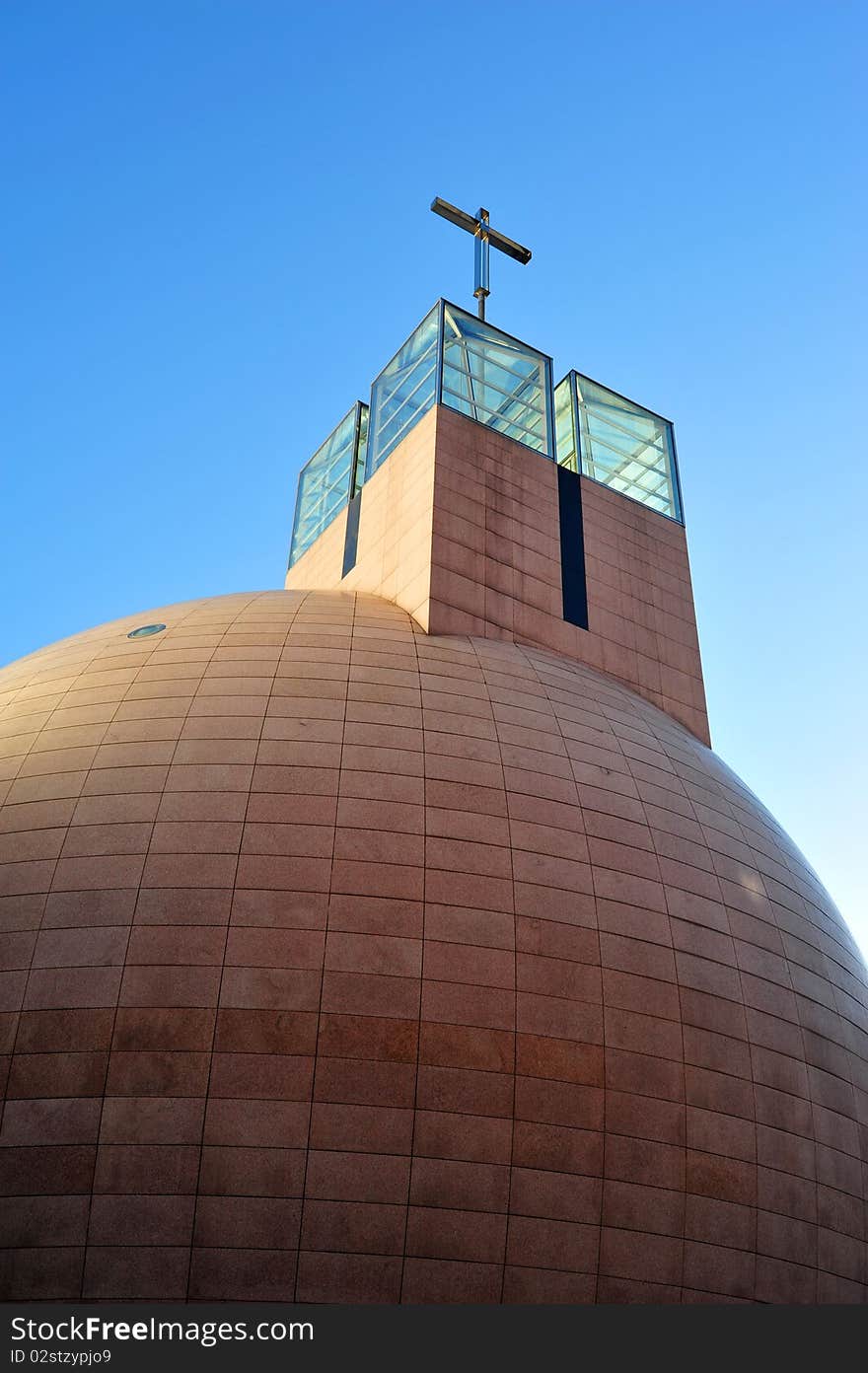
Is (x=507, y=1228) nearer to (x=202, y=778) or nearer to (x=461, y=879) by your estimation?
(x=461, y=879)

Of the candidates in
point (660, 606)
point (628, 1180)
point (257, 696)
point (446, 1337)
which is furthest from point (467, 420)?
point (446, 1337)

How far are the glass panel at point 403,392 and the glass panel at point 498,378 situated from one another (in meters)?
0.60

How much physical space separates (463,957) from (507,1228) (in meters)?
3.71

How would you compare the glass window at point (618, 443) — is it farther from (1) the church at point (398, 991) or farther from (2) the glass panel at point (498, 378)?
(1) the church at point (398, 991)

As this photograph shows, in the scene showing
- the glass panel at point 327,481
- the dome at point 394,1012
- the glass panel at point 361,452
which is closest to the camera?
the dome at point 394,1012

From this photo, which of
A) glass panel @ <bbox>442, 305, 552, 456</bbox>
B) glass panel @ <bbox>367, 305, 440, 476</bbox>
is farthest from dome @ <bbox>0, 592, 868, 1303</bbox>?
glass panel @ <bbox>442, 305, 552, 456</bbox>

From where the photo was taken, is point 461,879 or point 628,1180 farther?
point 461,879

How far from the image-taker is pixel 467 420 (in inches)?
1163

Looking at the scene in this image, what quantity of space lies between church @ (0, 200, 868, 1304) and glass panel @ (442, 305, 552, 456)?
8.68 metres

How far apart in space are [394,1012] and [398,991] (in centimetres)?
31

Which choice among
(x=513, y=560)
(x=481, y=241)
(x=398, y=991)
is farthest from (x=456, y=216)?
(x=398, y=991)

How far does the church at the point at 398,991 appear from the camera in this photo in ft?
48.7

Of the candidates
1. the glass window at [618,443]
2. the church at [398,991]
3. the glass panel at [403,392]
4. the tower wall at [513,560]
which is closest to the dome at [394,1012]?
the church at [398,991]

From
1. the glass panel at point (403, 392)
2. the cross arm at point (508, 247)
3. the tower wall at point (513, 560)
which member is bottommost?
the tower wall at point (513, 560)
